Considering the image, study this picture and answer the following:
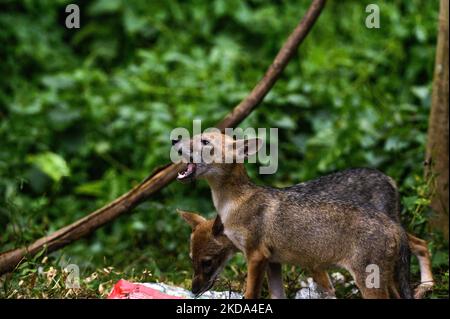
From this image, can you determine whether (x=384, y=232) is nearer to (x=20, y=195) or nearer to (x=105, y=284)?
(x=105, y=284)

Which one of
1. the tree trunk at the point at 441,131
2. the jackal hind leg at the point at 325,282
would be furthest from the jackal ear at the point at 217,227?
the tree trunk at the point at 441,131

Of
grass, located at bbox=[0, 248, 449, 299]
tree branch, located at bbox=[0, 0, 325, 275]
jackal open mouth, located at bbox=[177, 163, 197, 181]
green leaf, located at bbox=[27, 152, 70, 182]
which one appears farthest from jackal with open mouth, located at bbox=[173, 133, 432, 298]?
green leaf, located at bbox=[27, 152, 70, 182]

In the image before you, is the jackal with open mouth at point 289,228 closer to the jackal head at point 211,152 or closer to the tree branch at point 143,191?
the jackal head at point 211,152

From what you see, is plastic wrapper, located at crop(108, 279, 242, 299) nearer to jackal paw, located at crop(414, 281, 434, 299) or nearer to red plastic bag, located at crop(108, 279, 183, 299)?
red plastic bag, located at crop(108, 279, 183, 299)

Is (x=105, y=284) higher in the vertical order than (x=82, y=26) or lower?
lower

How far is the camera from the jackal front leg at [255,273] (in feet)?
19.4

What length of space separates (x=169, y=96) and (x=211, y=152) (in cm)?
600

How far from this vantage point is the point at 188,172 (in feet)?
19.9

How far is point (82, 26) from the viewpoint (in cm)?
1427

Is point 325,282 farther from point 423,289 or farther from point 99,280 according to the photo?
point 99,280

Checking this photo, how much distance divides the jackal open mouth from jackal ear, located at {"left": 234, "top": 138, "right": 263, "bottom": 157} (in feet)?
1.06

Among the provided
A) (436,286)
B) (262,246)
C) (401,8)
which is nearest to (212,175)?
(262,246)

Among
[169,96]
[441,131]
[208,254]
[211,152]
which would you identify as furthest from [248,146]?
[169,96]
